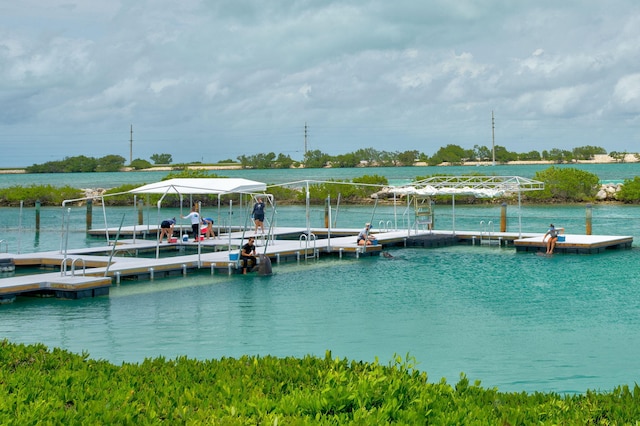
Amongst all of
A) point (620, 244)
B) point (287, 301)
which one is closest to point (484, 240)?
point (620, 244)

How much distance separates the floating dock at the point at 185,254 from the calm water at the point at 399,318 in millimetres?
546

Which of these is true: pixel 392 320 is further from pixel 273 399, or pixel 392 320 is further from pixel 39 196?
pixel 39 196

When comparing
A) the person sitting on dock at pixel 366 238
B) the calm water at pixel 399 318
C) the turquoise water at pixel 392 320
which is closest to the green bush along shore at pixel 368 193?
the person sitting on dock at pixel 366 238

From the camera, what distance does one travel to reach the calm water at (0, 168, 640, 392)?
47.8 feet

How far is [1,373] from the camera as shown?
8547 millimetres

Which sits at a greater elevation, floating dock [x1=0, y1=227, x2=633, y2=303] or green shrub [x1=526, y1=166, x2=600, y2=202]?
green shrub [x1=526, y1=166, x2=600, y2=202]

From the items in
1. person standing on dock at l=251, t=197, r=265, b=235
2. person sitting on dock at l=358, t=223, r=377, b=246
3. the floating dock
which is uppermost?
person standing on dock at l=251, t=197, r=265, b=235

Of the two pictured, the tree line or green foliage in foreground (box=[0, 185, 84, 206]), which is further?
the tree line

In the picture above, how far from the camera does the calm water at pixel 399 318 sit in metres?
14.6

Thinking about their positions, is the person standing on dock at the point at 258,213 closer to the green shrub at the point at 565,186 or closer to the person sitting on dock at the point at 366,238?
the person sitting on dock at the point at 366,238

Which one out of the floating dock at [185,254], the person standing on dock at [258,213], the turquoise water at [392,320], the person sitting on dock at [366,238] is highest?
the person standing on dock at [258,213]

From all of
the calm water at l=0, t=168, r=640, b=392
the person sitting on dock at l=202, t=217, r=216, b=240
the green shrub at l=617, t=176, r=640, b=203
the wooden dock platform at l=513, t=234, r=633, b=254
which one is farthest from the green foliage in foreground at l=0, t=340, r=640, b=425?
the green shrub at l=617, t=176, r=640, b=203

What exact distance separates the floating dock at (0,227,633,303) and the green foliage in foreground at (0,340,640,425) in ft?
40.7

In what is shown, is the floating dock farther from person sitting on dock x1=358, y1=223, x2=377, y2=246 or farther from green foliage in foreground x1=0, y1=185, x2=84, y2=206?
green foliage in foreground x1=0, y1=185, x2=84, y2=206
